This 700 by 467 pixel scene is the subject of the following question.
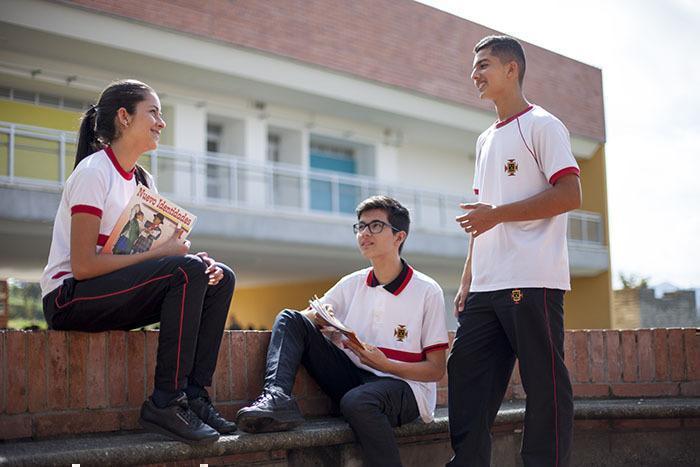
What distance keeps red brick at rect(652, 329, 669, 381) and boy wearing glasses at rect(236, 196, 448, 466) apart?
1.87m

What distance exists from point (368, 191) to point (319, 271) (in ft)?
11.1

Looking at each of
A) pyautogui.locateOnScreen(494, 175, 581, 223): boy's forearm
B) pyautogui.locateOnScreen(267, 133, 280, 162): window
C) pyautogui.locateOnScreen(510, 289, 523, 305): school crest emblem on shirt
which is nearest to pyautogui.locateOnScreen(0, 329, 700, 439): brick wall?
pyautogui.locateOnScreen(510, 289, 523, 305): school crest emblem on shirt

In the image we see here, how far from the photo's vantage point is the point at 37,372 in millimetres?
3414

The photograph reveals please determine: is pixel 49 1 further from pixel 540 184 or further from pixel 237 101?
pixel 540 184

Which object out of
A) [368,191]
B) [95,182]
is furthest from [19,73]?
[95,182]

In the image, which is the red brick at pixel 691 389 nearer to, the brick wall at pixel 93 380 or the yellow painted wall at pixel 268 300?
the brick wall at pixel 93 380

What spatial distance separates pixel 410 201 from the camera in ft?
57.7

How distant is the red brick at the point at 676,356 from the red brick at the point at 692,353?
0.03 meters

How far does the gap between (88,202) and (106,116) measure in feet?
1.56

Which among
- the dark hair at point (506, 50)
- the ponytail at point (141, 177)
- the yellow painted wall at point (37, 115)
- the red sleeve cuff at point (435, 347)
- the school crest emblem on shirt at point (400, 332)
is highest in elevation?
the yellow painted wall at point (37, 115)

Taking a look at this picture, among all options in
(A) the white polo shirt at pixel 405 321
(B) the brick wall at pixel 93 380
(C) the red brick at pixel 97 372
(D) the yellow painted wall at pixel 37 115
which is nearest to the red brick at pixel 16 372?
(B) the brick wall at pixel 93 380

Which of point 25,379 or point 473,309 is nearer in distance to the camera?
point 25,379

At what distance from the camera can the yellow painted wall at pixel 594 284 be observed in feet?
71.0

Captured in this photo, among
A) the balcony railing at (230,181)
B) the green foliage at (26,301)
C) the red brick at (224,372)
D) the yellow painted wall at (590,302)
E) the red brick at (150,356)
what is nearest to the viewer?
the red brick at (150,356)
